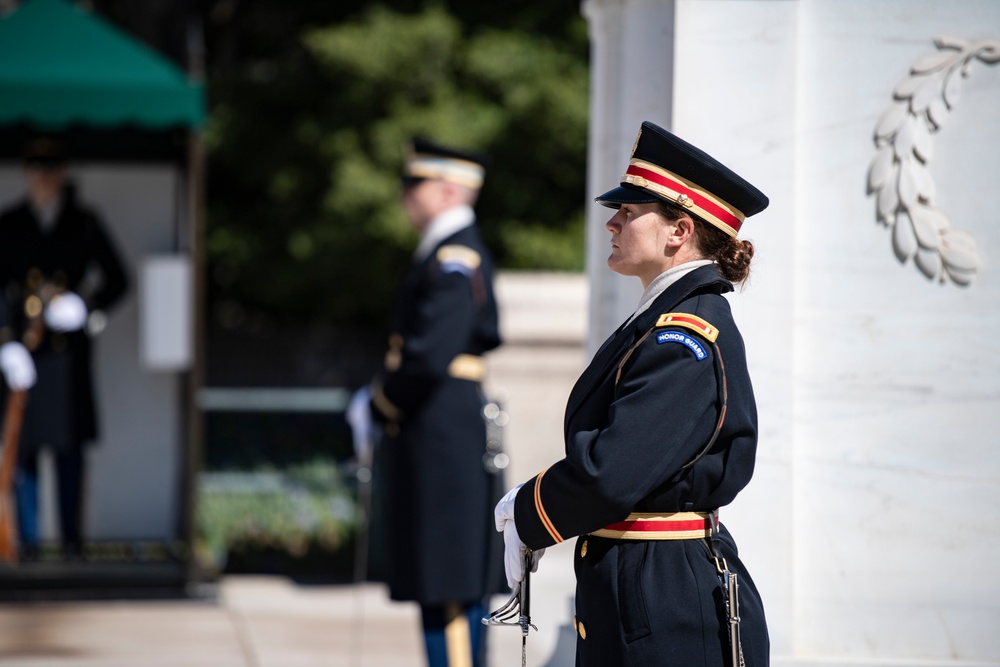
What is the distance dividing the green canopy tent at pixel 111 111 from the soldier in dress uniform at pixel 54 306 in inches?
14.1

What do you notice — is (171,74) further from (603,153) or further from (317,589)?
(603,153)

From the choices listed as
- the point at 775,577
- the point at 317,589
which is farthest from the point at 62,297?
the point at 775,577

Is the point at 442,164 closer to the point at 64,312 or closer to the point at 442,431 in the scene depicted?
the point at 442,431

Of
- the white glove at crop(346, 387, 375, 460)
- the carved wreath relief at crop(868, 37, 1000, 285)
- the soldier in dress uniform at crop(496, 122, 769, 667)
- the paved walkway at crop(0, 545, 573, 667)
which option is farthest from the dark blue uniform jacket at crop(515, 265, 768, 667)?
the white glove at crop(346, 387, 375, 460)

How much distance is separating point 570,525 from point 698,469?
27 centimetres

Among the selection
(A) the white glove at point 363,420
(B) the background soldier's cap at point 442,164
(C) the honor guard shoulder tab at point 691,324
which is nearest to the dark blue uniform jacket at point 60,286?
(A) the white glove at point 363,420

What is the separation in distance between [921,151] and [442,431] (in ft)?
7.11

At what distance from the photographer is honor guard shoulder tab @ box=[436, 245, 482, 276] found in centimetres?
505

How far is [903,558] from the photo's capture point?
3.61 m

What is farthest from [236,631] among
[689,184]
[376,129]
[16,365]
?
[376,129]

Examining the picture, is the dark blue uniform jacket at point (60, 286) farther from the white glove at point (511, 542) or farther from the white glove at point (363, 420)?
the white glove at point (511, 542)

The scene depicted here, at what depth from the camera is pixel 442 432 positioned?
5.11 metres

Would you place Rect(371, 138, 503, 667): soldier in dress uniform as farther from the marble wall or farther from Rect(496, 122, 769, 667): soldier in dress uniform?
Rect(496, 122, 769, 667): soldier in dress uniform

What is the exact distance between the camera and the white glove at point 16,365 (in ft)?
23.5
